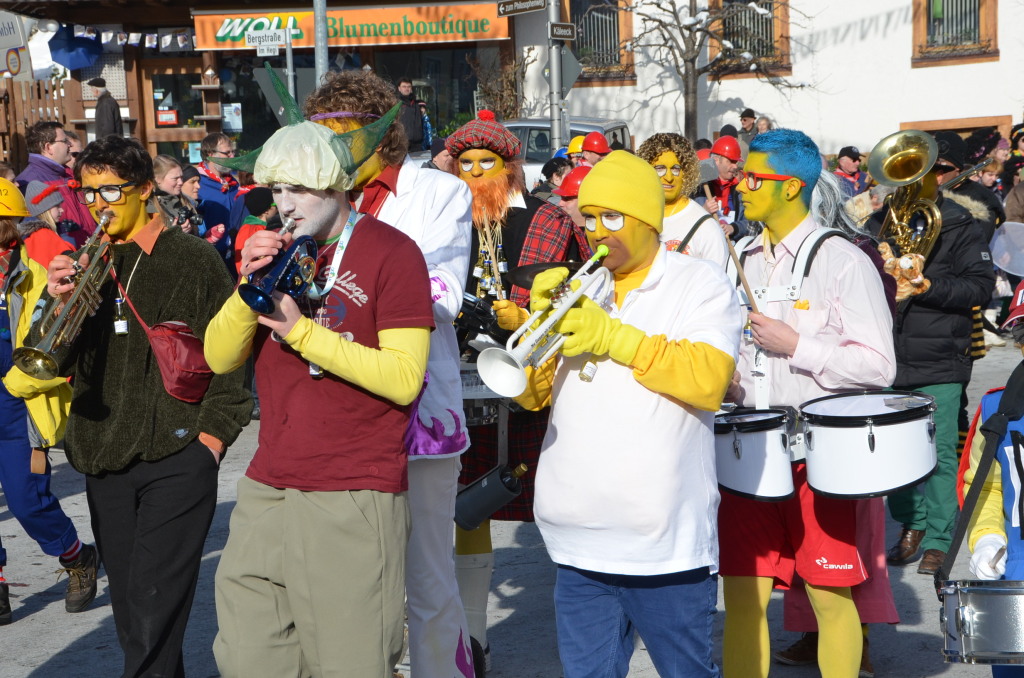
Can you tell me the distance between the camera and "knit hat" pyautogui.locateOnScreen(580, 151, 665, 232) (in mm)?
3295

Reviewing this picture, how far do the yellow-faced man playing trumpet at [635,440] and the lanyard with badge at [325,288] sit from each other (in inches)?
20.4

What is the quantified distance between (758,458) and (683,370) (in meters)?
0.87

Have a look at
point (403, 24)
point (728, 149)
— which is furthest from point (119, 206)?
point (403, 24)

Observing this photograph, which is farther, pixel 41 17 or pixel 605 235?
pixel 41 17

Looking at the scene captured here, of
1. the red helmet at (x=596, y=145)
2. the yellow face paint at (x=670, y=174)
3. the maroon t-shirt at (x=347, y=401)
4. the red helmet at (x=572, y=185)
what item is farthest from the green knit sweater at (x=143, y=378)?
the red helmet at (x=596, y=145)

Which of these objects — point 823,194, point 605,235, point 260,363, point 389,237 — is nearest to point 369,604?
point 260,363

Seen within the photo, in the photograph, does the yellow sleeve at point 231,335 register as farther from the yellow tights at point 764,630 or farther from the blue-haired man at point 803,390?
the yellow tights at point 764,630

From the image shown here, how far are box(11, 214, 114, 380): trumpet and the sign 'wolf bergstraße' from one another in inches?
336

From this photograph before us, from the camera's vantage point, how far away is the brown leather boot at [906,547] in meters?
6.20

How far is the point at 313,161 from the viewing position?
10.1ft

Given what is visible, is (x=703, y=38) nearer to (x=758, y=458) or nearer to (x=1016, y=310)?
(x=758, y=458)

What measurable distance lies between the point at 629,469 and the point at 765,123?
1410 cm

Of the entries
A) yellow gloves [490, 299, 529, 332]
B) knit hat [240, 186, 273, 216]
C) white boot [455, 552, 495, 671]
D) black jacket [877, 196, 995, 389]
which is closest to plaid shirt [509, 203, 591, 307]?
white boot [455, 552, 495, 671]

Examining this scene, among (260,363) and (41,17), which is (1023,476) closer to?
(260,363)
